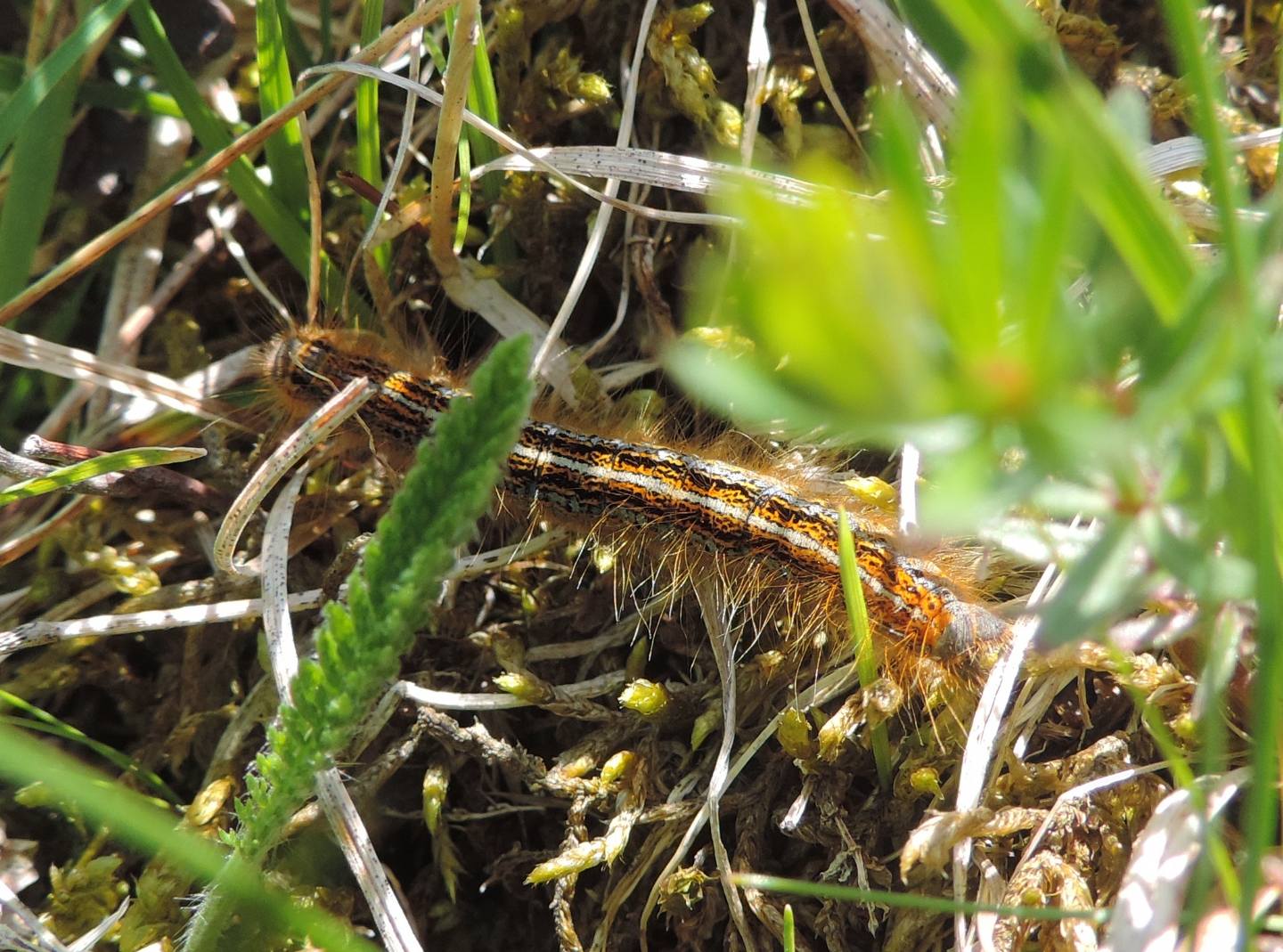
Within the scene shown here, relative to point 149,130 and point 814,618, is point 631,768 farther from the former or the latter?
point 149,130

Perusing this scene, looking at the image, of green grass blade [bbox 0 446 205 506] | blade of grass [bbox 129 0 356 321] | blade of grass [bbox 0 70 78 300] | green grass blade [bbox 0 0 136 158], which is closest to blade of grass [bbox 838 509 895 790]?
green grass blade [bbox 0 446 205 506]

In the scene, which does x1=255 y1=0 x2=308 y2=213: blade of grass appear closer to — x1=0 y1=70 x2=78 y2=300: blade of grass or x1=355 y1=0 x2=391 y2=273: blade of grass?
x1=355 y1=0 x2=391 y2=273: blade of grass

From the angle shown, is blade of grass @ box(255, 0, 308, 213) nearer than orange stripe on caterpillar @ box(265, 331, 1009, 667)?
No

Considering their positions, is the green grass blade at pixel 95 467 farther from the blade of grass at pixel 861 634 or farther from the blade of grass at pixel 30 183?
the blade of grass at pixel 861 634

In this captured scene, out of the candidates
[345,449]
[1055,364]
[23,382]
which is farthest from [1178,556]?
[23,382]

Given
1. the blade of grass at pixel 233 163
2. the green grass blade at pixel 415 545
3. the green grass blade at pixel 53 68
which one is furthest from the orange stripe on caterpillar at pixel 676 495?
the green grass blade at pixel 415 545

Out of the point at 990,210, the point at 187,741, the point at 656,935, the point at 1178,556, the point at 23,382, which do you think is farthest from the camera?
the point at 23,382
